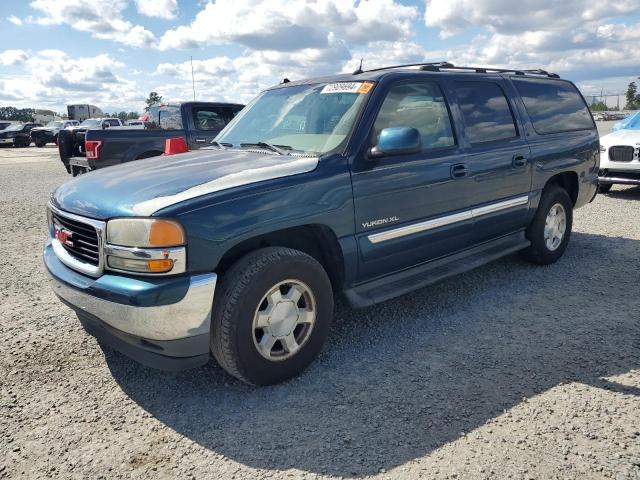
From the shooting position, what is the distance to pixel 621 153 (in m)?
8.85

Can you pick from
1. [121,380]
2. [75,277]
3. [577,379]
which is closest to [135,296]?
[75,277]

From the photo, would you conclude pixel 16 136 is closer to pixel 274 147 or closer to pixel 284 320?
pixel 274 147

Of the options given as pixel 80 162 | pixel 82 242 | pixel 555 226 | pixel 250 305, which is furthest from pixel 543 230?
pixel 80 162

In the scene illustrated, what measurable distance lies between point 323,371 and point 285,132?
173cm

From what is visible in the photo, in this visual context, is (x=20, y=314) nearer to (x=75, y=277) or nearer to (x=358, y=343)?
(x=75, y=277)

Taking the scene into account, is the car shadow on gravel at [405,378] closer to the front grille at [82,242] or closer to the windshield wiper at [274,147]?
the front grille at [82,242]

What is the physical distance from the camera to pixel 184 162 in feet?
11.6

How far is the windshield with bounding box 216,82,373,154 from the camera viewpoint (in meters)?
3.48

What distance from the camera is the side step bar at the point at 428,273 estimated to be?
346 cm

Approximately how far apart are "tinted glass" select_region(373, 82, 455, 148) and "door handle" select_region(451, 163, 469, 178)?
0.18m

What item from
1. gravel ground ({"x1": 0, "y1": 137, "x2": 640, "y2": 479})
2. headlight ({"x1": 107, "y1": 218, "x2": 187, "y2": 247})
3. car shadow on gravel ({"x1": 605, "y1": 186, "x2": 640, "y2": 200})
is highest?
headlight ({"x1": 107, "y1": 218, "x2": 187, "y2": 247})

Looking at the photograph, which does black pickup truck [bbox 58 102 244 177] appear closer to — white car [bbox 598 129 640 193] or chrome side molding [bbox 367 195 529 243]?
chrome side molding [bbox 367 195 529 243]

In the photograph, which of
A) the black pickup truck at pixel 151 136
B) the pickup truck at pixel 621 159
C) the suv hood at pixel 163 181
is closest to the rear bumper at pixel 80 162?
the black pickup truck at pixel 151 136

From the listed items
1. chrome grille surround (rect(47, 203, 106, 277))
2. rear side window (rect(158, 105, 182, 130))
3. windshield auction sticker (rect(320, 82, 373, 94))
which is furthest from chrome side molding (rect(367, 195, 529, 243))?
rear side window (rect(158, 105, 182, 130))
